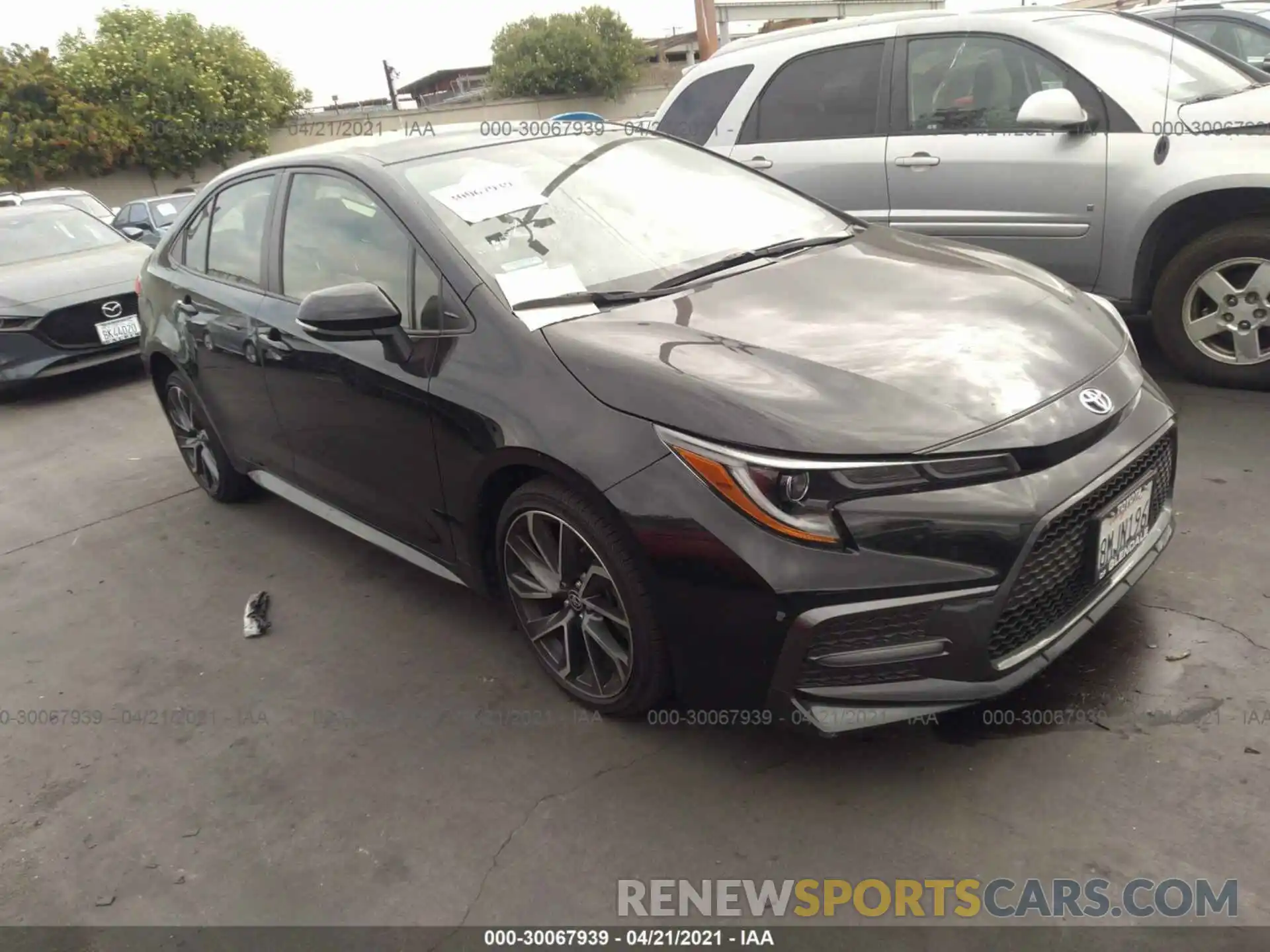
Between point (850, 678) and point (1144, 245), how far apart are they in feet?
10.8

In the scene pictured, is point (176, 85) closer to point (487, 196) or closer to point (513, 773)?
point (487, 196)

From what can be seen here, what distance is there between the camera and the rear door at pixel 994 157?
4.52 m

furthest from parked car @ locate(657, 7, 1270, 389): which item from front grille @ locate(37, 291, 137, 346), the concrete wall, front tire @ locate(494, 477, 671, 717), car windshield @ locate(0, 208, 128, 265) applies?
the concrete wall

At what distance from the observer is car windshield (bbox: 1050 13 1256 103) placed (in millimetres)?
4512

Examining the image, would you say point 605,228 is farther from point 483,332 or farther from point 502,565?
point 502,565

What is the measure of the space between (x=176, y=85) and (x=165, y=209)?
2138 centimetres

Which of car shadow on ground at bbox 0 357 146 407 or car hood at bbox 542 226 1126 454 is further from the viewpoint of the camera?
car shadow on ground at bbox 0 357 146 407

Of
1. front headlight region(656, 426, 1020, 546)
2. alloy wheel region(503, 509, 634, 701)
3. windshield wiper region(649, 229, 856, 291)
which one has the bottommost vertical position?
alloy wheel region(503, 509, 634, 701)

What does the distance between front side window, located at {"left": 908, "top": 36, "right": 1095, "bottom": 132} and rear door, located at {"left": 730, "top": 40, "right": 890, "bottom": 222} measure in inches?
8.3

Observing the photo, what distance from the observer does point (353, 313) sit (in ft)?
9.15

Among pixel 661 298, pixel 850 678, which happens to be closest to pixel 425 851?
pixel 850 678

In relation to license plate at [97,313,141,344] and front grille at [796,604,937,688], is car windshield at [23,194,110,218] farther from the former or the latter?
front grille at [796,604,937,688]

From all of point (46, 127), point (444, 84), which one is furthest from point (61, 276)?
point (444, 84)

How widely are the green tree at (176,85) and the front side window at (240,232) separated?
3189 cm
